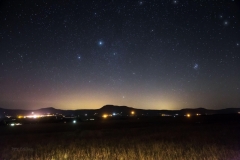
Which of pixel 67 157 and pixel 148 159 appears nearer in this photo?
pixel 148 159

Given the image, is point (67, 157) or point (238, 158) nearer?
point (238, 158)

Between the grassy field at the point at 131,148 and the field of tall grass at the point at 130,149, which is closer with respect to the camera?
the field of tall grass at the point at 130,149

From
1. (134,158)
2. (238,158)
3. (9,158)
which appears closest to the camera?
(238,158)

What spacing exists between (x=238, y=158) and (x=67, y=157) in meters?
7.37

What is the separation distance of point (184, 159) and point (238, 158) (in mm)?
2118

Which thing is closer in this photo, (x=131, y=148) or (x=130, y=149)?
(x=130, y=149)

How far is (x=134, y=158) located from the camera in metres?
11.4

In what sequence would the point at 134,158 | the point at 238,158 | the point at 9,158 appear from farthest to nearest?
the point at 9,158 < the point at 134,158 < the point at 238,158

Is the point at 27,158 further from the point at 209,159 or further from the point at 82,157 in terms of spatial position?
the point at 209,159

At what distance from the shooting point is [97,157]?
11.8 m

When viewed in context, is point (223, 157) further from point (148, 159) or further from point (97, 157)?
point (97, 157)

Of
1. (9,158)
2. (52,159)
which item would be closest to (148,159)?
(52,159)

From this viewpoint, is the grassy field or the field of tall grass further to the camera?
the grassy field

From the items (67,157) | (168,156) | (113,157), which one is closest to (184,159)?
(168,156)
